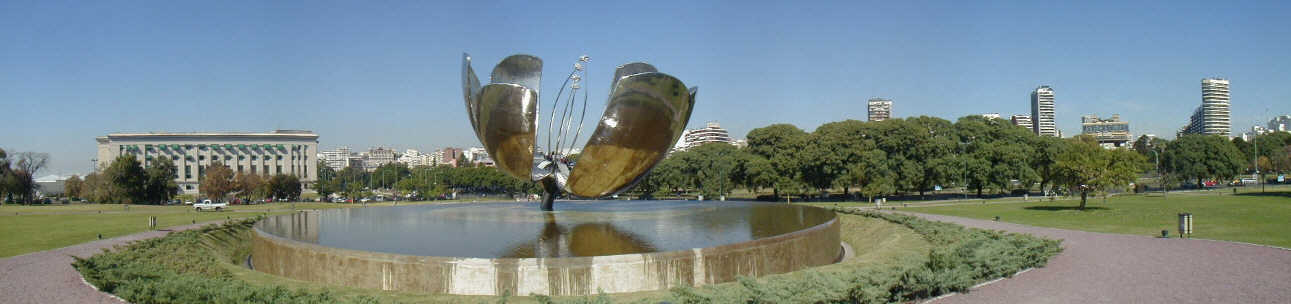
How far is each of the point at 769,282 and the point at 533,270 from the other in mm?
3960

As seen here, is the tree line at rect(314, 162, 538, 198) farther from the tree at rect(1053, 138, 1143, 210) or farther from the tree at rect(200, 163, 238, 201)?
the tree at rect(1053, 138, 1143, 210)

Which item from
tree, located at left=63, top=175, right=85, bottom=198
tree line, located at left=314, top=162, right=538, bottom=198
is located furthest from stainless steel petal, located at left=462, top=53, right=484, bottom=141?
tree, located at left=63, top=175, right=85, bottom=198

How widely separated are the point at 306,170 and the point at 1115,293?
12859 cm

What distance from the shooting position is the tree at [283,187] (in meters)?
74.4

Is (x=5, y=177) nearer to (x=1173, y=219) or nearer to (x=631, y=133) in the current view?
(x=631, y=133)

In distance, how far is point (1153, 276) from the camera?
41.4 feet

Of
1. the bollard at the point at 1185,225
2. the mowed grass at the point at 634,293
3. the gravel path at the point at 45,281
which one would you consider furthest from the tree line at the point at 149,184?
the bollard at the point at 1185,225

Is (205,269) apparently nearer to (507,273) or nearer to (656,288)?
(507,273)

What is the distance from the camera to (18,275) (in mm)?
14383

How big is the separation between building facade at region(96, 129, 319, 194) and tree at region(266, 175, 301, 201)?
1309 inches

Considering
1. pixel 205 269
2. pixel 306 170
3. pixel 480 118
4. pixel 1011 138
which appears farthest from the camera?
pixel 306 170

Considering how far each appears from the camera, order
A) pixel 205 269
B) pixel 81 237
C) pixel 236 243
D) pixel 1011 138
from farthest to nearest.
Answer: pixel 1011 138 < pixel 81 237 < pixel 236 243 < pixel 205 269

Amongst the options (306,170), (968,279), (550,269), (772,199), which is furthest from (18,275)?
(306,170)

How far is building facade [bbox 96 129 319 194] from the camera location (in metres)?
111
